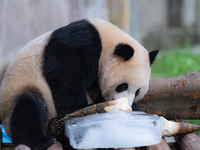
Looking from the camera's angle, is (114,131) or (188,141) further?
(188,141)

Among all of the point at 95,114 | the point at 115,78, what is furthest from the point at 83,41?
the point at 95,114

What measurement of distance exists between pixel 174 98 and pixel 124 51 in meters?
1.00

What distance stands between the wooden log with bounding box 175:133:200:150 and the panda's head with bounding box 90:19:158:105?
0.62 metres

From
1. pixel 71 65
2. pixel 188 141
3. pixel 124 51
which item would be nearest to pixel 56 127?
pixel 71 65

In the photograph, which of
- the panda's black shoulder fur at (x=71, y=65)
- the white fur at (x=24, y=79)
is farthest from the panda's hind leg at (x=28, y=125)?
the panda's black shoulder fur at (x=71, y=65)

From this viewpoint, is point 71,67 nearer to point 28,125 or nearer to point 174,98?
point 28,125

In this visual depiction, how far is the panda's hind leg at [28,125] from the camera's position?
2.95 meters

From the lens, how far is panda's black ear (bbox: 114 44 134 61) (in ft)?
10.5

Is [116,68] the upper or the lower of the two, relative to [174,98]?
upper

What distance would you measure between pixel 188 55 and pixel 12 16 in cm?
580

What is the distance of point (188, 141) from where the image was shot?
307cm

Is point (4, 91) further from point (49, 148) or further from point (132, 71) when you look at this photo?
point (132, 71)

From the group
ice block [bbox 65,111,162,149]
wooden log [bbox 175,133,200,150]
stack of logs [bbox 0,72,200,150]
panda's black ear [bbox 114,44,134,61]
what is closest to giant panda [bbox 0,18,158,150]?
panda's black ear [bbox 114,44,134,61]

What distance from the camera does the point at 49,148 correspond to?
2916 millimetres
